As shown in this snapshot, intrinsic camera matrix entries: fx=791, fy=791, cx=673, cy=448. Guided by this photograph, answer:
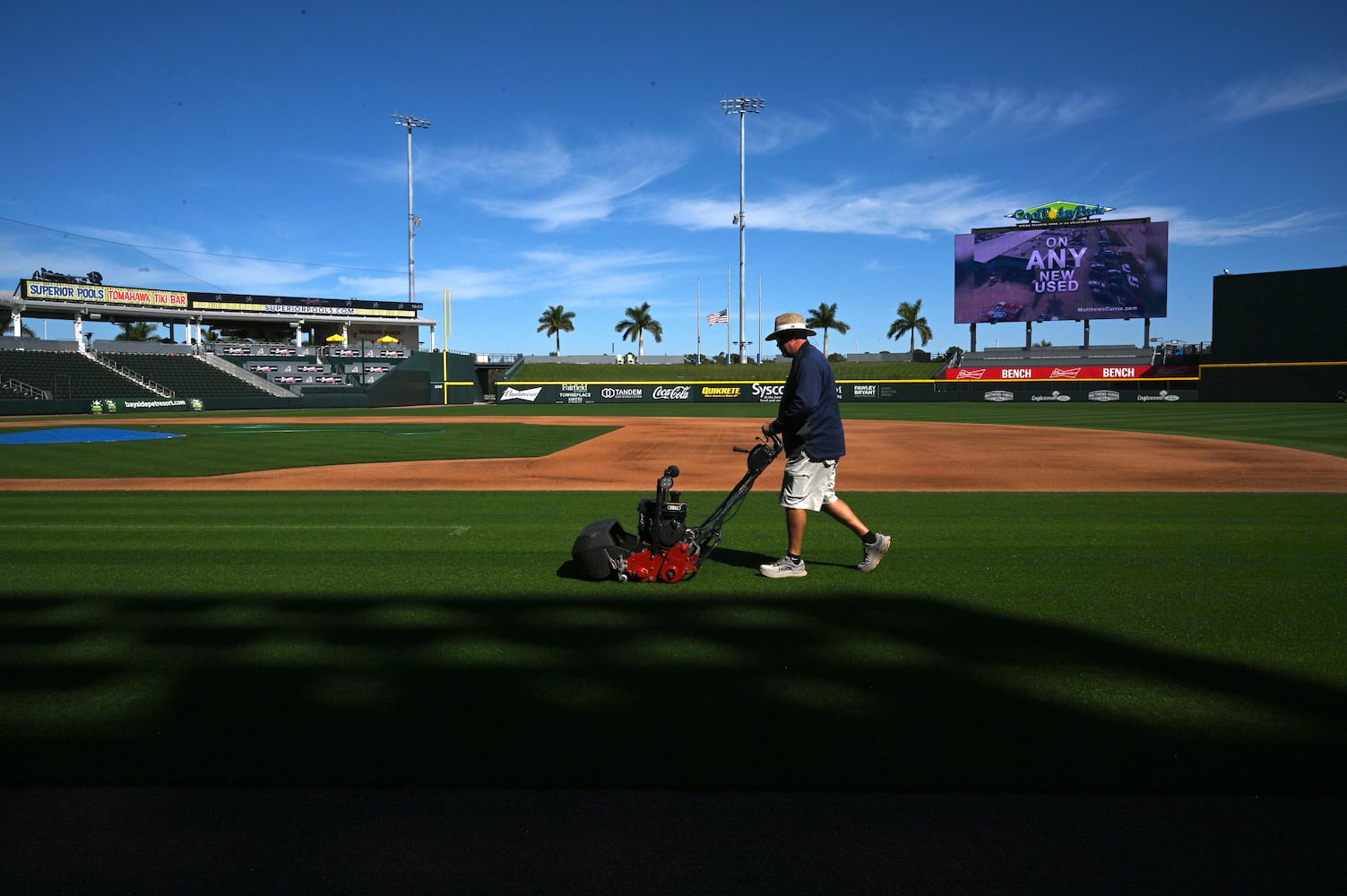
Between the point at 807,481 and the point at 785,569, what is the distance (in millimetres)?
761

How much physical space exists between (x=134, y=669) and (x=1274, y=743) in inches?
211

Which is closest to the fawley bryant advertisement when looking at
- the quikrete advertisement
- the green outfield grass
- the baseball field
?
the quikrete advertisement

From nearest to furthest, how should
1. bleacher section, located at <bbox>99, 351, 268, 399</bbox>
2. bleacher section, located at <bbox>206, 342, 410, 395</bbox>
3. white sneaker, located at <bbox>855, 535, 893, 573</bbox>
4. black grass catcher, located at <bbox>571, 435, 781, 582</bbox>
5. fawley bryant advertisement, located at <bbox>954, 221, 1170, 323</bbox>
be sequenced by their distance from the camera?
black grass catcher, located at <bbox>571, 435, 781, 582</bbox>, white sneaker, located at <bbox>855, 535, 893, 573</bbox>, bleacher section, located at <bbox>99, 351, 268, 399</bbox>, fawley bryant advertisement, located at <bbox>954, 221, 1170, 323</bbox>, bleacher section, located at <bbox>206, 342, 410, 395</bbox>

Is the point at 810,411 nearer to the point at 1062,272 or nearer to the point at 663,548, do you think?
the point at 663,548

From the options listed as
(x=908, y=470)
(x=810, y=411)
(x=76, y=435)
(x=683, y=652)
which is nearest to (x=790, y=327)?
(x=810, y=411)

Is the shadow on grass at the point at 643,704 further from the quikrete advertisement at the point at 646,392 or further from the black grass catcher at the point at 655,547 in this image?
the quikrete advertisement at the point at 646,392

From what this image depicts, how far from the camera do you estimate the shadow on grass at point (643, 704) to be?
3.05 m

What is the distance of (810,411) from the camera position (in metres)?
5.86

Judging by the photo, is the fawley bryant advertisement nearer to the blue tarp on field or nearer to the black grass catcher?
the blue tarp on field

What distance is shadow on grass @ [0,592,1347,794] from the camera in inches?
120

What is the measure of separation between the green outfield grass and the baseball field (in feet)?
0.07

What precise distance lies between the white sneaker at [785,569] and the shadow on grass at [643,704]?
1050 millimetres

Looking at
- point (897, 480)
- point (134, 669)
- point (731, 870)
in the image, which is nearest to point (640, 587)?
point (134, 669)

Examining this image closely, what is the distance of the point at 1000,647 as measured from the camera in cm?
449
